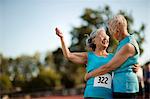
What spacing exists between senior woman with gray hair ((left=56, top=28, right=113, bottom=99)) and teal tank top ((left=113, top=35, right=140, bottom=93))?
186 millimetres

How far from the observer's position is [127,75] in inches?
131

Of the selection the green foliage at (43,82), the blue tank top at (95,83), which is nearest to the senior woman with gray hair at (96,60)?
the blue tank top at (95,83)

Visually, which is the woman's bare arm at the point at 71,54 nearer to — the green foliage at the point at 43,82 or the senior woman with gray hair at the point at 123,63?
the senior woman with gray hair at the point at 123,63

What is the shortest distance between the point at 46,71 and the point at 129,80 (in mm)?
46774

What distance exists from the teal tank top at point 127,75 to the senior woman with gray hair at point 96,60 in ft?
0.61

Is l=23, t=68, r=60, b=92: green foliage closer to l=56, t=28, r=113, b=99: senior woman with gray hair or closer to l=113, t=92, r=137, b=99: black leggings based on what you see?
l=56, t=28, r=113, b=99: senior woman with gray hair

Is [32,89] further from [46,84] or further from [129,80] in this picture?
[129,80]

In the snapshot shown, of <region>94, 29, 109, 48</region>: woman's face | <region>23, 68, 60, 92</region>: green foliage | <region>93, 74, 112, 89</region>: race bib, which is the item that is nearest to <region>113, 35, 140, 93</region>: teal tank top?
<region>93, 74, 112, 89</region>: race bib

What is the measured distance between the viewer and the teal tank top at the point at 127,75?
3.30 m

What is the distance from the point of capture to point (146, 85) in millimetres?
9977

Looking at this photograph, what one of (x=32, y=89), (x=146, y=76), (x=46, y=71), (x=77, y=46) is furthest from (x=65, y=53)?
(x=46, y=71)

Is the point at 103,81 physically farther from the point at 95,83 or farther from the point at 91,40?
the point at 91,40

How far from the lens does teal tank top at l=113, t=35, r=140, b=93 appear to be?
3305 mm

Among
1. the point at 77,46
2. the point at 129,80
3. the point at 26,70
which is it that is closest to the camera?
the point at 129,80
